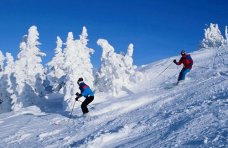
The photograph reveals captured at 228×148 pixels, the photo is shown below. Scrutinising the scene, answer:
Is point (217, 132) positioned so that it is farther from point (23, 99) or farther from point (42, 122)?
point (23, 99)

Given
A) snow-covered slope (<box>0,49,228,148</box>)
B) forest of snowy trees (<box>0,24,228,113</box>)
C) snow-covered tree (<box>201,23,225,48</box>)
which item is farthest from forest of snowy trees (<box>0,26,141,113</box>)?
snow-covered tree (<box>201,23,225,48</box>)

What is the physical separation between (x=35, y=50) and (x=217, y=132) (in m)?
44.5

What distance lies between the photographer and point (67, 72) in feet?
130

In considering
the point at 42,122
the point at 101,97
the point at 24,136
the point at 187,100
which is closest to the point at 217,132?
the point at 187,100

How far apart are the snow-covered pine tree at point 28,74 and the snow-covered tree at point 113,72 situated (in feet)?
31.1

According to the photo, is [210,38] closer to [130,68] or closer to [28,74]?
[130,68]

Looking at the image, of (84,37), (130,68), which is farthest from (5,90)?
(130,68)

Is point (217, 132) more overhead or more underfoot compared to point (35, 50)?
more underfoot

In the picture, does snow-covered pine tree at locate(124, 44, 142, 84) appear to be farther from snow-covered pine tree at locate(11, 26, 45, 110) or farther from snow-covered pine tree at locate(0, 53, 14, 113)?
snow-covered pine tree at locate(0, 53, 14, 113)

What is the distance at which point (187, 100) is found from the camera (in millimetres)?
13648

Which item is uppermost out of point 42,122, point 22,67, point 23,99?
point 22,67

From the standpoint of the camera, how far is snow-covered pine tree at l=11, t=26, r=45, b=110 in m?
45.7

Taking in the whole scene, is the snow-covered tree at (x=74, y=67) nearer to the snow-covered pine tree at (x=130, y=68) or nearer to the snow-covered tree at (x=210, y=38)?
the snow-covered pine tree at (x=130, y=68)

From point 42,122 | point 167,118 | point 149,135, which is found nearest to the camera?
point 149,135
